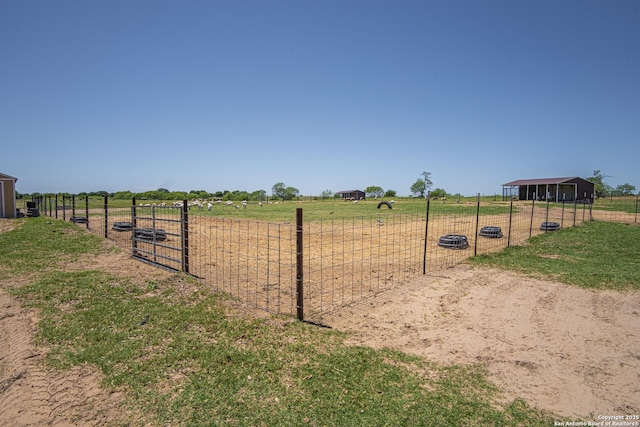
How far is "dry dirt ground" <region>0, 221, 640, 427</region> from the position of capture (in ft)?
10.9

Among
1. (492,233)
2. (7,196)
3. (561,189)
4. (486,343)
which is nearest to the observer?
(486,343)

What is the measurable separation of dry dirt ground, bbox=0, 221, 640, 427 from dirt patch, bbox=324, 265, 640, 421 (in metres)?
0.01

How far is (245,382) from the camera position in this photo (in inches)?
141

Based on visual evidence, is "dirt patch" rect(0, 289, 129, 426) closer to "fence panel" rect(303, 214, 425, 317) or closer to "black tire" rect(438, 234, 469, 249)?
"fence panel" rect(303, 214, 425, 317)

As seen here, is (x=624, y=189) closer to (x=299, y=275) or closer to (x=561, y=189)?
(x=561, y=189)

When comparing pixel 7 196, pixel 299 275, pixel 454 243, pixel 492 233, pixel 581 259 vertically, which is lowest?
pixel 581 259

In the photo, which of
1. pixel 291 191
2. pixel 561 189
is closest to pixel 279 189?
pixel 291 191

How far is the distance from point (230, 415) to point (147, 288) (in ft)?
13.5

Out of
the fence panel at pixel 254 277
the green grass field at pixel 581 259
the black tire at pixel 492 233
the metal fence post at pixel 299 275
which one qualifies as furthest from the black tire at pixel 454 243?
the metal fence post at pixel 299 275

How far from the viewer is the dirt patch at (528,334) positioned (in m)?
3.57

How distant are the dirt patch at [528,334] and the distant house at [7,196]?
24.8m

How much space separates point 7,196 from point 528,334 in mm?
27400

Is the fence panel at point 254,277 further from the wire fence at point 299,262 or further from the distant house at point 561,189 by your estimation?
the distant house at point 561,189

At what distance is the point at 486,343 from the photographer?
4676 mm
